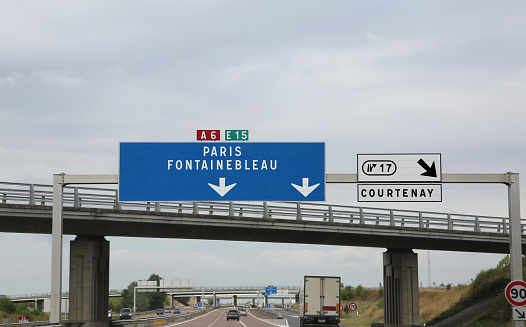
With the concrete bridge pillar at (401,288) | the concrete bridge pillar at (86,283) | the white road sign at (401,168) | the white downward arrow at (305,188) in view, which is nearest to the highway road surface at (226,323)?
the concrete bridge pillar at (401,288)

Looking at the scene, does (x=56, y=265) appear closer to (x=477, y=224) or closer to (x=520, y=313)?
(x=520, y=313)

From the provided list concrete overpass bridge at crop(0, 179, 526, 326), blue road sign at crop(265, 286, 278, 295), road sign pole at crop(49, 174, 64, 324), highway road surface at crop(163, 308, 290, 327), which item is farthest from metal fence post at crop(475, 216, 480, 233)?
blue road sign at crop(265, 286, 278, 295)

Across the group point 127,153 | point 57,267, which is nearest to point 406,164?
point 127,153

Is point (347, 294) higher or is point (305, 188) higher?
point (305, 188)

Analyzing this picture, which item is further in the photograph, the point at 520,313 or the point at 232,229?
the point at 232,229

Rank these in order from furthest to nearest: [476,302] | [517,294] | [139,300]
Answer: [139,300] → [476,302] → [517,294]

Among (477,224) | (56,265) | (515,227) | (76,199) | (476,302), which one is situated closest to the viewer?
(515,227)

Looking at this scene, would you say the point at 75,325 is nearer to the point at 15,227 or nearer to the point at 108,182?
the point at 15,227

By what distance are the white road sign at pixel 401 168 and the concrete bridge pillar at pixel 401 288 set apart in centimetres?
2449

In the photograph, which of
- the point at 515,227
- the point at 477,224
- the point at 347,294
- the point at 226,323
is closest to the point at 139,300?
the point at 347,294

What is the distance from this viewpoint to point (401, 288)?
4869cm

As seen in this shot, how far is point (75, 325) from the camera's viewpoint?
122 feet

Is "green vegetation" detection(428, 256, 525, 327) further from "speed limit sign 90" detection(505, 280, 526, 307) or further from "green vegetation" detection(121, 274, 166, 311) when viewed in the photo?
"green vegetation" detection(121, 274, 166, 311)

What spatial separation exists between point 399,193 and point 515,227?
159 inches
